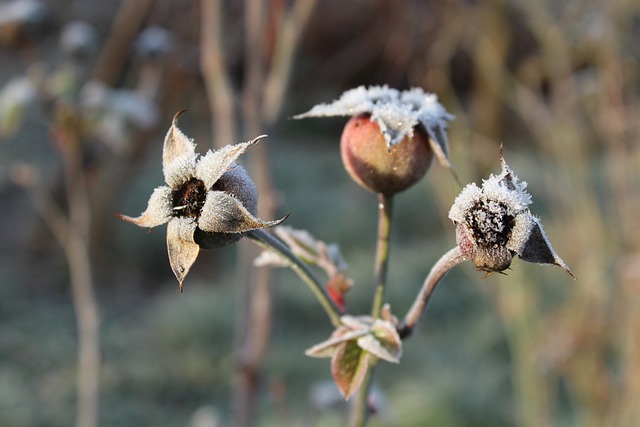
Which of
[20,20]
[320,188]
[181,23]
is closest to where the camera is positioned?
[20,20]

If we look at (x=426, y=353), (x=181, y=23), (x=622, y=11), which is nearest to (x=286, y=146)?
(x=181, y=23)

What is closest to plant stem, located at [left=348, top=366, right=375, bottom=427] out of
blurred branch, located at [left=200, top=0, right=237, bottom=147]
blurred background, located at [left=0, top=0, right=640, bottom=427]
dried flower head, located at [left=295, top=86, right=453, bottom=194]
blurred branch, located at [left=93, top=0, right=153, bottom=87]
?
dried flower head, located at [left=295, top=86, right=453, bottom=194]

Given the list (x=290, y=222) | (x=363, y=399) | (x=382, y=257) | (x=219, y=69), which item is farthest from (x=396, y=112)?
(x=290, y=222)

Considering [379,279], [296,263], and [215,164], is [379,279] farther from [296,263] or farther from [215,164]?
[215,164]

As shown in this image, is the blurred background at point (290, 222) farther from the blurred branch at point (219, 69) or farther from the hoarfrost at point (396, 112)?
the hoarfrost at point (396, 112)

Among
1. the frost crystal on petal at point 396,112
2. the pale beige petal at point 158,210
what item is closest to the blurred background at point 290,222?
the frost crystal on petal at point 396,112

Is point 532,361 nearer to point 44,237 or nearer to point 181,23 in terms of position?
point 181,23

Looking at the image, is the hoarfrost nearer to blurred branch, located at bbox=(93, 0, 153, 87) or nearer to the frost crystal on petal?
the frost crystal on petal
